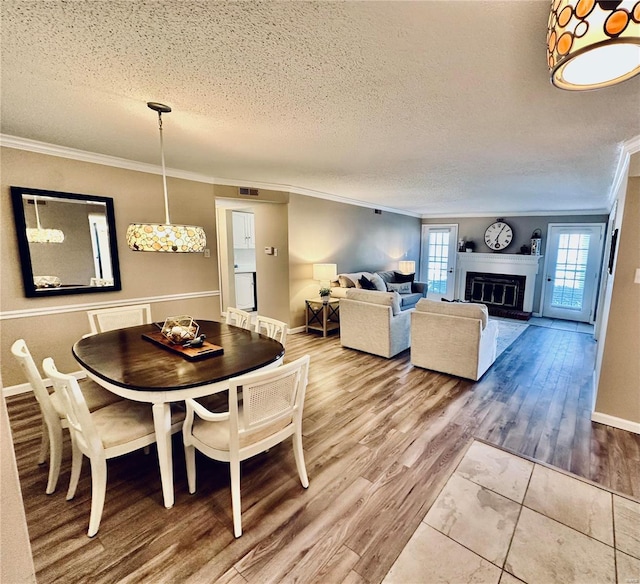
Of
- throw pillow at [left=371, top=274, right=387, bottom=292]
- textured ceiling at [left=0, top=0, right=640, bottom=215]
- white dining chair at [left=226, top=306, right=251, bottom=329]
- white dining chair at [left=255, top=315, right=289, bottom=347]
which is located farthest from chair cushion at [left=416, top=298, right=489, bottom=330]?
throw pillow at [left=371, top=274, right=387, bottom=292]

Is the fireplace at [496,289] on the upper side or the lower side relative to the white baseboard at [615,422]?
upper

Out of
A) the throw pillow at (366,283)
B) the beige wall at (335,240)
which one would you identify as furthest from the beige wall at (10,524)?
the throw pillow at (366,283)

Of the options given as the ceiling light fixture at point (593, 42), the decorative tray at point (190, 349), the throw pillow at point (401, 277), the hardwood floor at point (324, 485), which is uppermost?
the ceiling light fixture at point (593, 42)

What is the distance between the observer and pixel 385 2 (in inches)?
48.3

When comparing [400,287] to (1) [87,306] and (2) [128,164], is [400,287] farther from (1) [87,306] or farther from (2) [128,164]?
(1) [87,306]

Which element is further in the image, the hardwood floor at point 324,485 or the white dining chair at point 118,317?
the white dining chair at point 118,317

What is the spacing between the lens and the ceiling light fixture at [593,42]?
0.75 metres

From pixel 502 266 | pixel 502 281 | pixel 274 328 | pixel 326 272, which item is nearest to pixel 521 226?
pixel 502 266

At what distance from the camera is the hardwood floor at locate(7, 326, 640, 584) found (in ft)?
5.10

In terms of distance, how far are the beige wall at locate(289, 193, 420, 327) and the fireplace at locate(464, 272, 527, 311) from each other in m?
2.00

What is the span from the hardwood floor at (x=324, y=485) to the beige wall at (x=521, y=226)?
4.48 meters

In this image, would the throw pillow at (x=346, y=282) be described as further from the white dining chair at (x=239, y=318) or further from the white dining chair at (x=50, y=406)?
the white dining chair at (x=50, y=406)

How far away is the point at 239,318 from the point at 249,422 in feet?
5.51

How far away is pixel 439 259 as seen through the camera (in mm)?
9008
